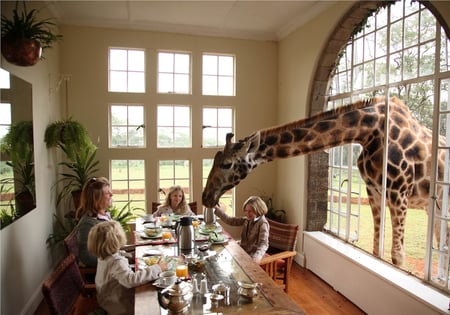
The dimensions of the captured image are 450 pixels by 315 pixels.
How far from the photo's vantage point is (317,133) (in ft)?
8.78

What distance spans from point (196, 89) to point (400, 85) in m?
2.81

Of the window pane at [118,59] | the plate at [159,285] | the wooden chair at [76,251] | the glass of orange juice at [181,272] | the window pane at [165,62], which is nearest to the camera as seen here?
the plate at [159,285]

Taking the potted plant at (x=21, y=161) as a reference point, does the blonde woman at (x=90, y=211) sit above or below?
below

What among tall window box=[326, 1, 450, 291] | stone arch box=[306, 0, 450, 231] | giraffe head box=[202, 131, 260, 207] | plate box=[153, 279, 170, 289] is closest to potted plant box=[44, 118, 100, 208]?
giraffe head box=[202, 131, 260, 207]

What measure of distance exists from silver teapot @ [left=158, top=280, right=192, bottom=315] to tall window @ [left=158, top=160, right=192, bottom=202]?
10.3ft

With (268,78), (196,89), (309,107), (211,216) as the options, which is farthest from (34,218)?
(268,78)

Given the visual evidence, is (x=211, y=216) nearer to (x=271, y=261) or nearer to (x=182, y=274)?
(x=271, y=261)

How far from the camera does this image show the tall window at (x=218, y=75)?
4.80m

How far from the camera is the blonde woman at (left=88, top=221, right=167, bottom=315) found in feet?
6.06

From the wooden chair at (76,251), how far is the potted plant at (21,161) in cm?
51

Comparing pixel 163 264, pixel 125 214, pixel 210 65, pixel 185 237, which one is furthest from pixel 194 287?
pixel 210 65

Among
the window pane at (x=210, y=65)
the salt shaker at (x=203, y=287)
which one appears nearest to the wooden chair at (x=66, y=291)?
the salt shaker at (x=203, y=287)

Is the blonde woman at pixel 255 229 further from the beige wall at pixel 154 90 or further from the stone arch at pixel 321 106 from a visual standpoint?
the beige wall at pixel 154 90

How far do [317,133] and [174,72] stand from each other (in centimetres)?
278
